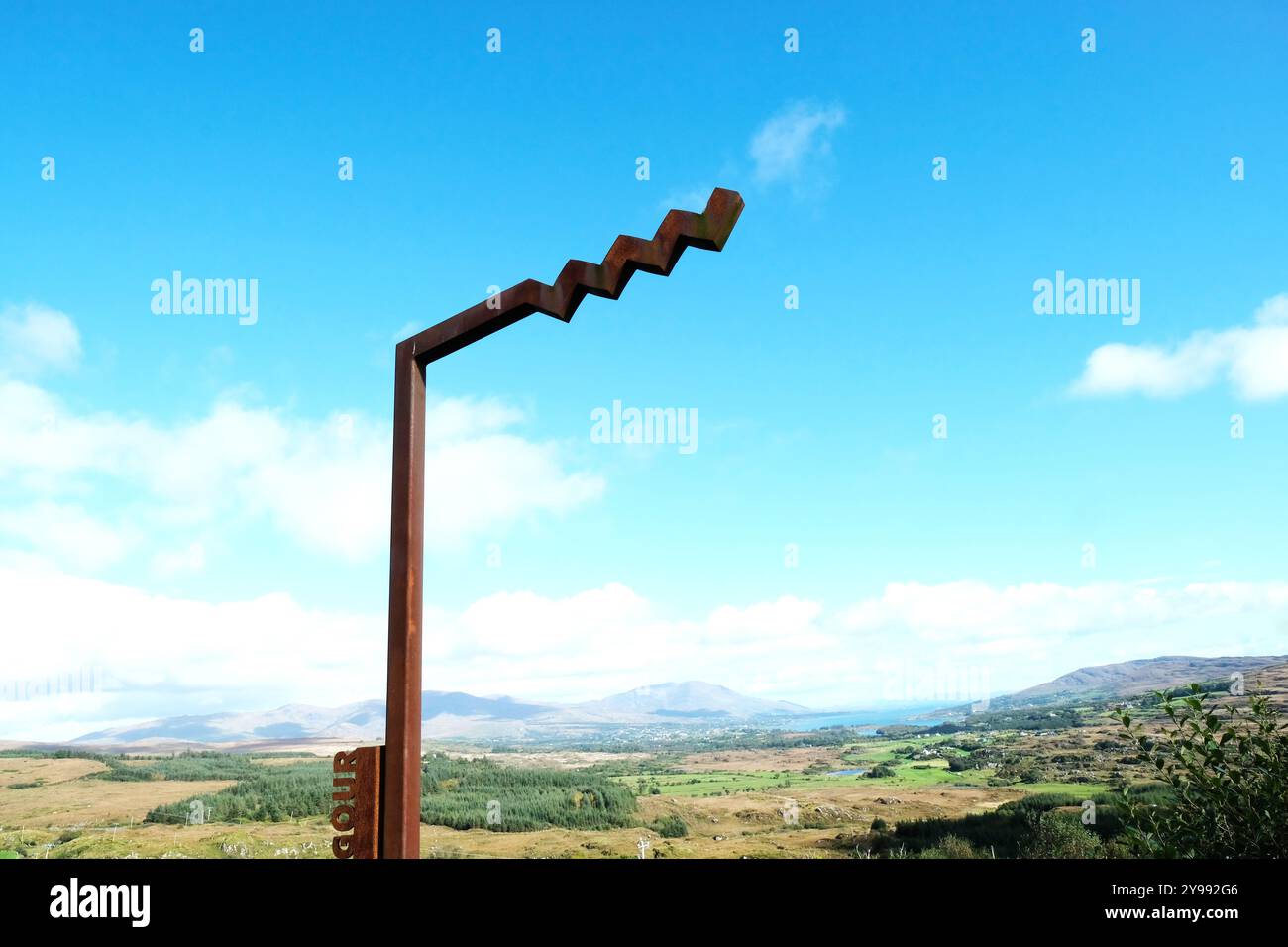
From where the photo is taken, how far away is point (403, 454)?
3.20 metres

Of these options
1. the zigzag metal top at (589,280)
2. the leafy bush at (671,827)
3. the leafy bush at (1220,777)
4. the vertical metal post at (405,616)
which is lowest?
the leafy bush at (671,827)

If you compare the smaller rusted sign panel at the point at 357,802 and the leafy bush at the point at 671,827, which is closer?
the smaller rusted sign panel at the point at 357,802

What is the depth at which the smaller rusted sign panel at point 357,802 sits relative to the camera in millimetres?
2922

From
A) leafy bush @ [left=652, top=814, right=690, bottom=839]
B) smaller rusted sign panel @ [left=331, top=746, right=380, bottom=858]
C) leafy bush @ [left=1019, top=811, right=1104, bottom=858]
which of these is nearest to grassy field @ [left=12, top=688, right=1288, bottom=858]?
leafy bush @ [left=652, top=814, right=690, bottom=839]

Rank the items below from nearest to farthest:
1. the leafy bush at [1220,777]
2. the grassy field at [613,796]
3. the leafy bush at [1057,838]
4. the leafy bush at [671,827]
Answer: the leafy bush at [1220,777], the leafy bush at [1057,838], the grassy field at [613,796], the leafy bush at [671,827]

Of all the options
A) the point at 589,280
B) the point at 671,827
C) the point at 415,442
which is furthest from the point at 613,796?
the point at 589,280

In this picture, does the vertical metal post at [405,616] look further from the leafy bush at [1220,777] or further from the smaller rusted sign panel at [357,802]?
the leafy bush at [1220,777]

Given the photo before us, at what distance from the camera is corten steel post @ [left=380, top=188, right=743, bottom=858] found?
2.93m

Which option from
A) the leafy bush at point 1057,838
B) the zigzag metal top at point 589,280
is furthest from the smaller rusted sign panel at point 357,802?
the leafy bush at point 1057,838

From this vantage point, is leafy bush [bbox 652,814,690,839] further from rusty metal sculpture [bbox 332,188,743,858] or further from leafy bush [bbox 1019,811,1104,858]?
rusty metal sculpture [bbox 332,188,743,858]

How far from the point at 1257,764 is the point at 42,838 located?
832cm

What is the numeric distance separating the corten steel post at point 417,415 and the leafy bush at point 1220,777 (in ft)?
11.1
